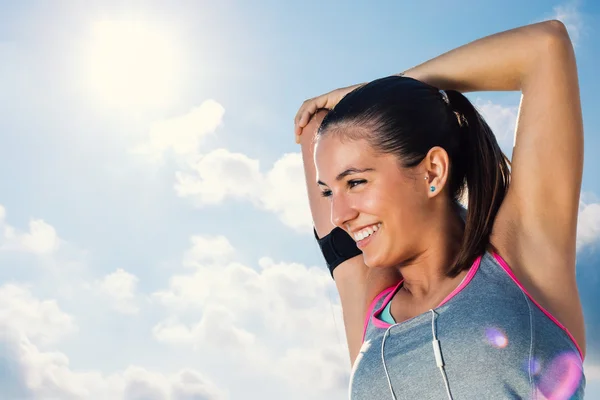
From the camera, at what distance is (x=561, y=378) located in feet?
6.93

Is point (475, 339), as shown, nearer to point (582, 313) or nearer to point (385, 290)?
point (582, 313)

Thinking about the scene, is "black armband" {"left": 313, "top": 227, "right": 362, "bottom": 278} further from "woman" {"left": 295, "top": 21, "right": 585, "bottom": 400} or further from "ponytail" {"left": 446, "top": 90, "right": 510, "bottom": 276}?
"ponytail" {"left": 446, "top": 90, "right": 510, "bottom": 276}

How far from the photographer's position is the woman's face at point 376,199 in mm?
2363

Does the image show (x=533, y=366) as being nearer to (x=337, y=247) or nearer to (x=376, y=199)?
(x=376, y=199)

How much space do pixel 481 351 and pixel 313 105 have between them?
1.43 meters

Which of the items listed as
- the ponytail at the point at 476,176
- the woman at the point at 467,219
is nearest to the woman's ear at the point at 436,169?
the woman at the point at 467,219

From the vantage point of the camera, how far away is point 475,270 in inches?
91.7

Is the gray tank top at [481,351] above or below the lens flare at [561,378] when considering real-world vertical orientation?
above

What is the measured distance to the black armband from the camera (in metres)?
2.99

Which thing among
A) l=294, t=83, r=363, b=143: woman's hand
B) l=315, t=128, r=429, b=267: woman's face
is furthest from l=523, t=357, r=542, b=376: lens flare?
l=294, t=83, r=363, b=143: woman's hand

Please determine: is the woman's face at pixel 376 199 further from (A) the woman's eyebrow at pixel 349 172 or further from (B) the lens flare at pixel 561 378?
(B) the lens flare at pixel 561 378

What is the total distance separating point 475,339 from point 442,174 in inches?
24.8

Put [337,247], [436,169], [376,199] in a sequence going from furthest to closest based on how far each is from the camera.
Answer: [337,247], [436,169], [376,199]

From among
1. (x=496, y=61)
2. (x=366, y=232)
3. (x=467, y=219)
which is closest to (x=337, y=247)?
(x=366, y=232)
